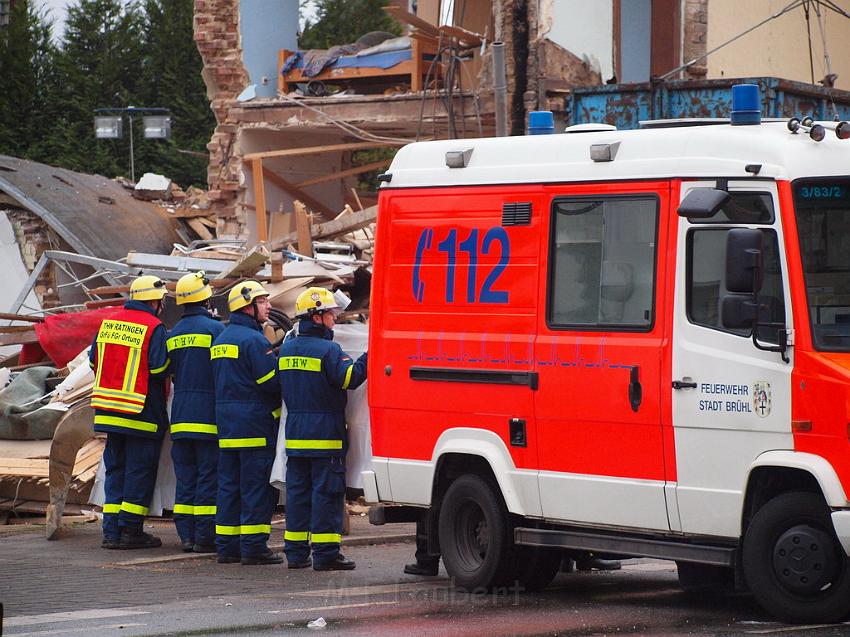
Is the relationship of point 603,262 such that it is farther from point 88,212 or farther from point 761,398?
point 88,212

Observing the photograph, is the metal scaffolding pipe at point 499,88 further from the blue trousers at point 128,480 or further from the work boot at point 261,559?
the work boot at point 261,559

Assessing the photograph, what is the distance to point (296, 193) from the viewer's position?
22094 millimetres

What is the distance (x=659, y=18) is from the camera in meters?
19.5

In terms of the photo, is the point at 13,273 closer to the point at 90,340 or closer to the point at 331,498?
the point at 90,340

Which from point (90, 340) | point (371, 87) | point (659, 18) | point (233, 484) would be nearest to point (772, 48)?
point (659, 18)

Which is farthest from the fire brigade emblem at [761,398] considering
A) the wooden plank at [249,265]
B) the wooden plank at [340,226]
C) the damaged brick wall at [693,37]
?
the damaged brick wall at [693,37]

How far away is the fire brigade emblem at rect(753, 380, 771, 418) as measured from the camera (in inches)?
291

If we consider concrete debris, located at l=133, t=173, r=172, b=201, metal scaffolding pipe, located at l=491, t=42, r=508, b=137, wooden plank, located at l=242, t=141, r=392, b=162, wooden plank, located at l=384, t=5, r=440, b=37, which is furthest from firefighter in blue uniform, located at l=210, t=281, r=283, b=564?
concrete debris, located at l=133, t=173, r=172, b=201

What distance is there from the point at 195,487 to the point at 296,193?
11399 mm

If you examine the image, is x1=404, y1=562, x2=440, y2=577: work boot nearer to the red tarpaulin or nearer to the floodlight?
the red tarpaulin

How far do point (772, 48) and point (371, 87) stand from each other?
18.1 feet

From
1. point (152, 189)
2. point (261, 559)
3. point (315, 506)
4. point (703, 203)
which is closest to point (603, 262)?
point (703, 203)

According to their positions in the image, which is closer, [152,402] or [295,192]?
[152,402]

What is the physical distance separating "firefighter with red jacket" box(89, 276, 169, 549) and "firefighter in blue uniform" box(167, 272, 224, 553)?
0.22 meters
